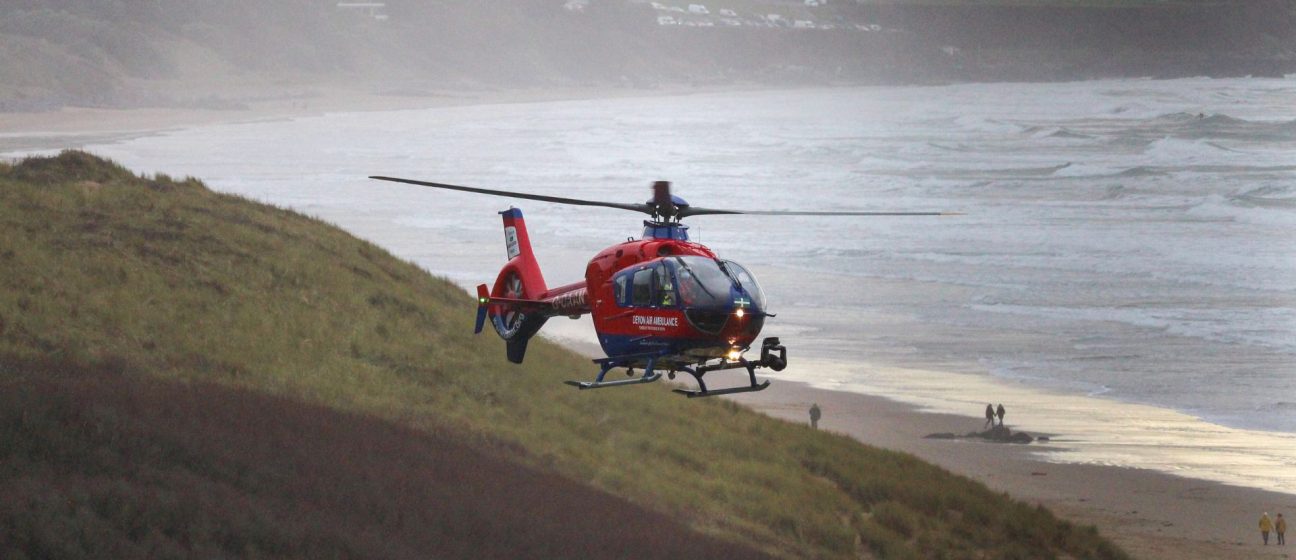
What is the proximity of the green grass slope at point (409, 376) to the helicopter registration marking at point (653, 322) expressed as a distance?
3110 mm

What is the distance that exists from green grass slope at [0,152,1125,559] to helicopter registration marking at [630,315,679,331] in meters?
3.11

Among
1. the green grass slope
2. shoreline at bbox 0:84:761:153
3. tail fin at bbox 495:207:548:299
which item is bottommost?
the green grass slope

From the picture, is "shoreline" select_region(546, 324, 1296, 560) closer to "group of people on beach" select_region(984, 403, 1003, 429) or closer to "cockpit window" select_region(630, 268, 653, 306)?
"group of people on beach" select_region(984, 403, 1003, 429)

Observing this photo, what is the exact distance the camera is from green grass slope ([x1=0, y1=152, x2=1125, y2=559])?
21.6 m

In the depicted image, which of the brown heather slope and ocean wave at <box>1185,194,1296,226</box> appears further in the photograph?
ocean wave at <box>1185,194,1296,226</box>

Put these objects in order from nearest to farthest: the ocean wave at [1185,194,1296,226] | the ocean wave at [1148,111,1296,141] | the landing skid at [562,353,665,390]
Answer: the landing skid at [562,353,665,390], the ocean wave at [1185,194,1296,226], the ocean wave at [1148,111,1296,141]

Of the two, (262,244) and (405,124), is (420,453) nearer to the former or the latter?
(262,244)

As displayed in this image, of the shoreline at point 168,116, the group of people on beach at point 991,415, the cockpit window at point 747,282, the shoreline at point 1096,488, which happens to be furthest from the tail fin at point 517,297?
the shoreline at point 168,116

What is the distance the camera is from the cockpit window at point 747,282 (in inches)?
641

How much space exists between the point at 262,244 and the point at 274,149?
7790 cm

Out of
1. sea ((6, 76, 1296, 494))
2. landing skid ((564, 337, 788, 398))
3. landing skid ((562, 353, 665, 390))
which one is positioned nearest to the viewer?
landing skid ((564, 337, 788, 398))

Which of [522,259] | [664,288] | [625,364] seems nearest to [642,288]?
[664,288]

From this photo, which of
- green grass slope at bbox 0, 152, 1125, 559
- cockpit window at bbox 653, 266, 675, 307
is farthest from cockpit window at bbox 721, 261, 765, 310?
green grass slope at bbox 0, 152, 1125, 559

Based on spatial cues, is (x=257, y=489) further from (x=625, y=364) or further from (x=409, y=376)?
(x=409, y=376)
